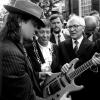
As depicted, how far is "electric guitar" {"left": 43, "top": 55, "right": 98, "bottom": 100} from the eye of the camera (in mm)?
4023

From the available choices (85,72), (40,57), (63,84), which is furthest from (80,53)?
(40,57)

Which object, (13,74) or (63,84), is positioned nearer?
(13,74)

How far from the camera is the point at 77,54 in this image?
4484mm

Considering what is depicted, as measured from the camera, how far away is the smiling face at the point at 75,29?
4.66 meters

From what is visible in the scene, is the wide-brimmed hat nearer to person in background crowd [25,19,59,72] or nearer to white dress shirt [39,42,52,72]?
person in background crowd [25,19,59,72]

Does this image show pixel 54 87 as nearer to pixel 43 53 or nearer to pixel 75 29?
pixel 43 53

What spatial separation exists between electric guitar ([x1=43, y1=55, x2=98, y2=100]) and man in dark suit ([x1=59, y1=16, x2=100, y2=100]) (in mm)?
206

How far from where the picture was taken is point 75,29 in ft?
15.5

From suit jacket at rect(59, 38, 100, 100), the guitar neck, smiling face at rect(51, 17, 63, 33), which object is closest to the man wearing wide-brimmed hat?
the guitar neck

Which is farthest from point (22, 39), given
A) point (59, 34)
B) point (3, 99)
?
point (59, 34)

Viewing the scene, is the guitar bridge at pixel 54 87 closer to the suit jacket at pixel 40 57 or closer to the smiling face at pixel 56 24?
the suit jacket at pixel 40 57

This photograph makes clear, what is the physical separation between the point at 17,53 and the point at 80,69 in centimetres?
159

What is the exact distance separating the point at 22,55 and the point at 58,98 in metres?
Result: 1.55

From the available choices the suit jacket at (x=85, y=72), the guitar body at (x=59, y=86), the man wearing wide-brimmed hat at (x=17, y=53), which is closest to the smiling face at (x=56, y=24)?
the suit jacket at (x=85, y=72)
